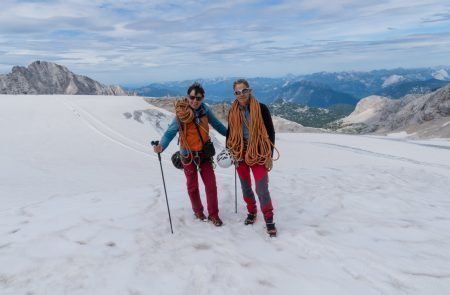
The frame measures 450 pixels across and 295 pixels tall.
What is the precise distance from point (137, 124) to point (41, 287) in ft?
63.1

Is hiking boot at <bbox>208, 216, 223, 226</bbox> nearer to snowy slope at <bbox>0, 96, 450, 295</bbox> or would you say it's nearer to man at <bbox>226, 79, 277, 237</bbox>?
snowy slope at <bbox>0, 96, 450, 295</bbox>

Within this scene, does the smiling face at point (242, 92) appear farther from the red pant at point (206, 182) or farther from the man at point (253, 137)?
the red pant at point (206, 182)

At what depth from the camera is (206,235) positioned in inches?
311

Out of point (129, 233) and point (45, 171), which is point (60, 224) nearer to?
point (129, 233)

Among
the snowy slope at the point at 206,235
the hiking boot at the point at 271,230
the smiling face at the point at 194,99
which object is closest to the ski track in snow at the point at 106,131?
the snowy slope at the point at 206,235

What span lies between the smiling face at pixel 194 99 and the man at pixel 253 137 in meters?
0.72

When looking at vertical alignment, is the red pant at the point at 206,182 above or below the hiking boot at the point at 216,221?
above

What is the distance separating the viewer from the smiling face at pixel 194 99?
7773 mm

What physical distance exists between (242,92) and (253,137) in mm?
958

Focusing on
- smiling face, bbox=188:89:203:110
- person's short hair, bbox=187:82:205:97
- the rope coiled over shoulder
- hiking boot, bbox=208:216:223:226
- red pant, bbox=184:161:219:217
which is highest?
person's short hair, bbox=187:82:205:97

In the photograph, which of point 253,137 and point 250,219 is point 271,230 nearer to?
point 250,219

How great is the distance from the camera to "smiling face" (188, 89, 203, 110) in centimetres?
777

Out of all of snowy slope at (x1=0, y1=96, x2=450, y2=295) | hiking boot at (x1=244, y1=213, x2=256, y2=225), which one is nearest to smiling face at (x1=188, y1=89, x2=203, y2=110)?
snowy slope at (x1=0, y1=96, x2=450, y2=295)

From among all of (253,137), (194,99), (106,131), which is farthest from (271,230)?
(106,131)
